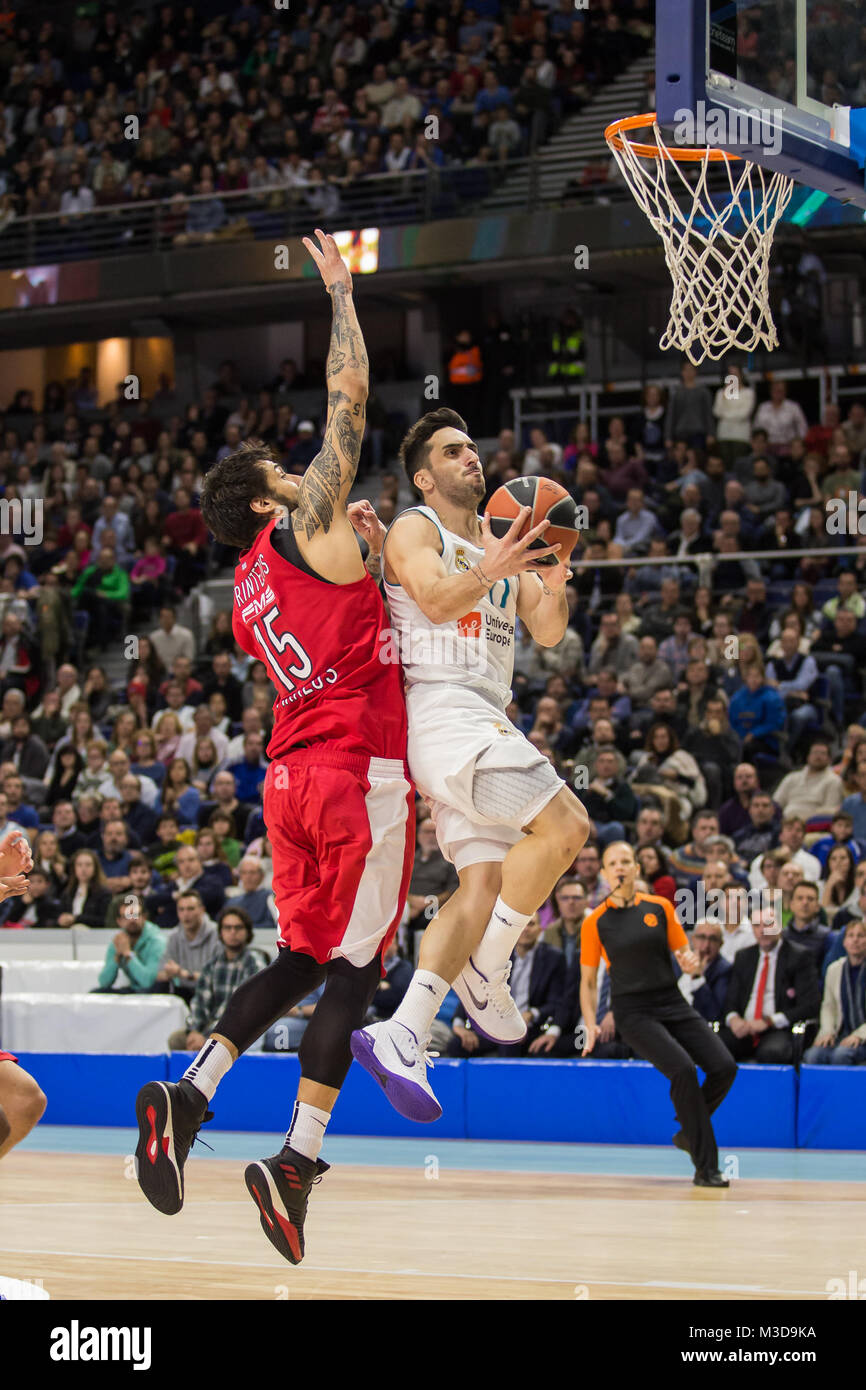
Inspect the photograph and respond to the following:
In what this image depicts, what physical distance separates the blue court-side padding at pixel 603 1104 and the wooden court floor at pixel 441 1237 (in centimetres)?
143

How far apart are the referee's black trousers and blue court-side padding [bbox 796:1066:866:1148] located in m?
1.14

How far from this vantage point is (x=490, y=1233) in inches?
277

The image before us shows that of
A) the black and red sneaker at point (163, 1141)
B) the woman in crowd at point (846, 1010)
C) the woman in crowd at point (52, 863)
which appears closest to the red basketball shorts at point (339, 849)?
the black and red sneaker at point (163, 1141)

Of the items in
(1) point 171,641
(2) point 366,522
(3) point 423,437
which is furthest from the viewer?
(1) point 171,641

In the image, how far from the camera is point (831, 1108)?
1062cm

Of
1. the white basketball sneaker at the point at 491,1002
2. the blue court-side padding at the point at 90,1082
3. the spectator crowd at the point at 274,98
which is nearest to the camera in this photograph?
the white basketball sneaker at the point at 491,1002

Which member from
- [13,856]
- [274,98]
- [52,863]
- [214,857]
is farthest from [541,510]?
[274,98]

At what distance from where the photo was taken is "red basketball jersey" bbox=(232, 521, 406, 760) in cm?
537

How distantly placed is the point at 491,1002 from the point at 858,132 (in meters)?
3.71

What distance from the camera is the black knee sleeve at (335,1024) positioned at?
513 cm

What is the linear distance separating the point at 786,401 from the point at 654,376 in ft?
10.0

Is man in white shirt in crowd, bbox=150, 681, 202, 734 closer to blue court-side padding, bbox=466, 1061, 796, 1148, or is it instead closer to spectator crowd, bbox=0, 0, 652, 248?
blue court-side padding, bbox=466, 1061, 796, 1148
